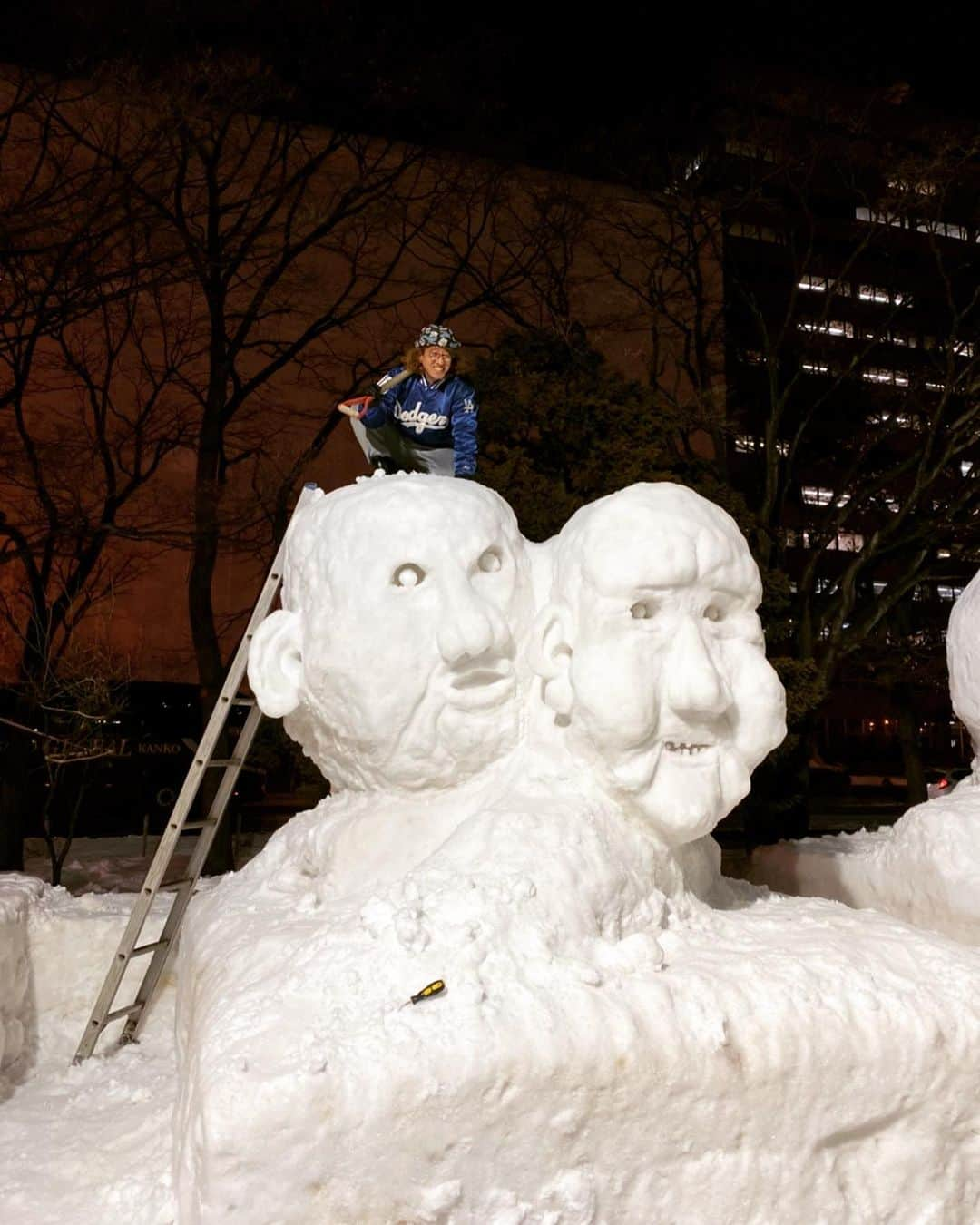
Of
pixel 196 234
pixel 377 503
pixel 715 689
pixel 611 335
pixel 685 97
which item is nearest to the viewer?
pixel 715 689

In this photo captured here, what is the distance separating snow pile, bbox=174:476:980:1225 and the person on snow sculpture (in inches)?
31.9

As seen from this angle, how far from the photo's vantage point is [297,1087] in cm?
237

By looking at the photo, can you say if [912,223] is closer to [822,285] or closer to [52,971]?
[822,285]

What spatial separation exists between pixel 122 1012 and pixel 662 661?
282cm

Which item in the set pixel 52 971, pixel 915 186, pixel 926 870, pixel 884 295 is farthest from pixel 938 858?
pixel 884 295

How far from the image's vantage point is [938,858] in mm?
4641

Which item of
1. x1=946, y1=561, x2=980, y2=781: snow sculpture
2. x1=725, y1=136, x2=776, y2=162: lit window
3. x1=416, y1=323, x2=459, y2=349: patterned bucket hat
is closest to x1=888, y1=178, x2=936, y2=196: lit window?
x1=725, y1=136, x2=776, y2=162: lit window

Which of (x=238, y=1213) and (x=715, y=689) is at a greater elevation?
(x=715, y=689)

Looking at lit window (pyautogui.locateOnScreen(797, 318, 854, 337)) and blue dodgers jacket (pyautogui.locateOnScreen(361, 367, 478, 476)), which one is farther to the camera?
lit window (pyautogui.locateOnScreen(797, 318, 854, 337))

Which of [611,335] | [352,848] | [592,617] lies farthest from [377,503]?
[611,335]

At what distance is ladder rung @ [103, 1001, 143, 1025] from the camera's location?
4.28 meters

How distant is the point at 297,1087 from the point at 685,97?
38.3ft

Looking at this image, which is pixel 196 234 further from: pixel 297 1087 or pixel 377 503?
pixel 297 1087

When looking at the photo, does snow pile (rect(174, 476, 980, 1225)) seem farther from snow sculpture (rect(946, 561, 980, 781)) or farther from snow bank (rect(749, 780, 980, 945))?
snow sculpture (rect(946, 561, 980, 781))
